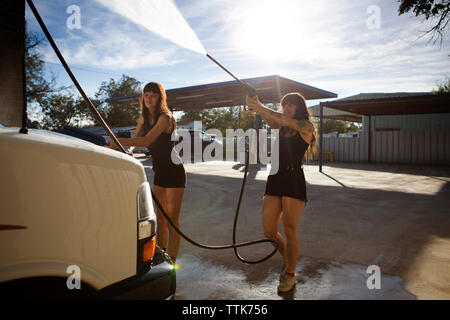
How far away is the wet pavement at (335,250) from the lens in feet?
10.4

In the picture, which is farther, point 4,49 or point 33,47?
point 33,47

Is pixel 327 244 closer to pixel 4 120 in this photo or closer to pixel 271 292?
pixel 271 292

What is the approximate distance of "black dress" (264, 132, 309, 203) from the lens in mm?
3041

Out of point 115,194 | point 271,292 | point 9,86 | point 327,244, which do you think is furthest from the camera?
point 327,244

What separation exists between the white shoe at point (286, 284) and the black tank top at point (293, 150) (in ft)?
3.52

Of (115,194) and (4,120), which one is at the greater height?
(4,120)

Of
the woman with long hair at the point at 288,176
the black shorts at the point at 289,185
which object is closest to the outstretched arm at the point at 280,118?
the woman with long hair at the point at 288,176

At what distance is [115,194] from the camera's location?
5.23 ft

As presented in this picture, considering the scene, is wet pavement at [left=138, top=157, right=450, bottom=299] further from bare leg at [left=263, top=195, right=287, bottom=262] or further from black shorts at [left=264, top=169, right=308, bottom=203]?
black shorts at [left=264, top=169, right=308, bottom=203]

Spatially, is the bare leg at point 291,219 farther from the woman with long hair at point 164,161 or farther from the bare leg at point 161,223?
the bare leg at point 161,223

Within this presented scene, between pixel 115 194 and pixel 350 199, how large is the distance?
24.7ft

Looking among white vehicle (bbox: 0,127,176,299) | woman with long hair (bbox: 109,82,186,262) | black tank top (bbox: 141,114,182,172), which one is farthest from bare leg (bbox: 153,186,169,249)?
white vehicle (bbox: 0,127,176,299)

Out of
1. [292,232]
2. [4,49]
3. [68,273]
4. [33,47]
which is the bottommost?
[292,232]

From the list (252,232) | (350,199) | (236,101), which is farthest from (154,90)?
(236,101)
